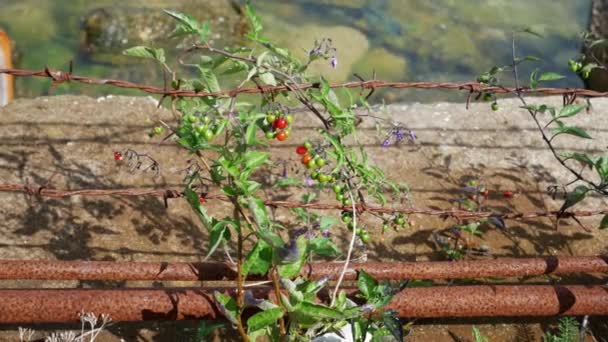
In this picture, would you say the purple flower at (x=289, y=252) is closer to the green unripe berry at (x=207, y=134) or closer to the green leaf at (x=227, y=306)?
the green leaf at (x=227, y=306)

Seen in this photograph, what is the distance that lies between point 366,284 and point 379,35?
551 cm

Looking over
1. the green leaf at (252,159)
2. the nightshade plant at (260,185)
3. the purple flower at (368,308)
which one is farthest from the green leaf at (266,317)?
the green leaf at (252,159)

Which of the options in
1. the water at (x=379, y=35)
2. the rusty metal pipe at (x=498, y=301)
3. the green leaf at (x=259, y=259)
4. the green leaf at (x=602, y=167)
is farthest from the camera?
the water at (x=379, y=35)

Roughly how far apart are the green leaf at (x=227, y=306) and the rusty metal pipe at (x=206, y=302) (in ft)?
0.37

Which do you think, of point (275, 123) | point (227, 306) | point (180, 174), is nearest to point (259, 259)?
point (227, 306)

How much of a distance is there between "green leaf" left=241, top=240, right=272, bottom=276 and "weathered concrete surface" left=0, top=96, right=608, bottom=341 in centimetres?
103

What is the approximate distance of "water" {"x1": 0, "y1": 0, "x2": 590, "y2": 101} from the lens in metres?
6.58

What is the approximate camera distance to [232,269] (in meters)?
2.35

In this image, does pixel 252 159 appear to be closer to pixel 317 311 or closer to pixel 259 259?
pixel 259 259

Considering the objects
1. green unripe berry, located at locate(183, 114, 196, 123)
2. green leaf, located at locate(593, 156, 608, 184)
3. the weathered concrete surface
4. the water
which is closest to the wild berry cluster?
green unripe berry, located at locate(183, 114, 196, 123)

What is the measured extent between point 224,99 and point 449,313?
1.09 metres

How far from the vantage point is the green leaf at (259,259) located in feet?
6.97

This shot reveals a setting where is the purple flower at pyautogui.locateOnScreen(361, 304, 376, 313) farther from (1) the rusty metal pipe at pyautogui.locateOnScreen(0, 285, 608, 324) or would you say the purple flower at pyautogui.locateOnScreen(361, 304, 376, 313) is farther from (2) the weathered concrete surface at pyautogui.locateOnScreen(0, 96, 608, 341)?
(2) the weathered concrete surface at pyautogui.locateOnScreen(0, 96, 608, 341)

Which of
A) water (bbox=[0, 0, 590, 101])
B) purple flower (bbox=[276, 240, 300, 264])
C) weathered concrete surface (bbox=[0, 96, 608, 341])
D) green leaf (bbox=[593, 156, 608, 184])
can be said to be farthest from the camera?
water (bbox=[0, 0, 590, 101])
